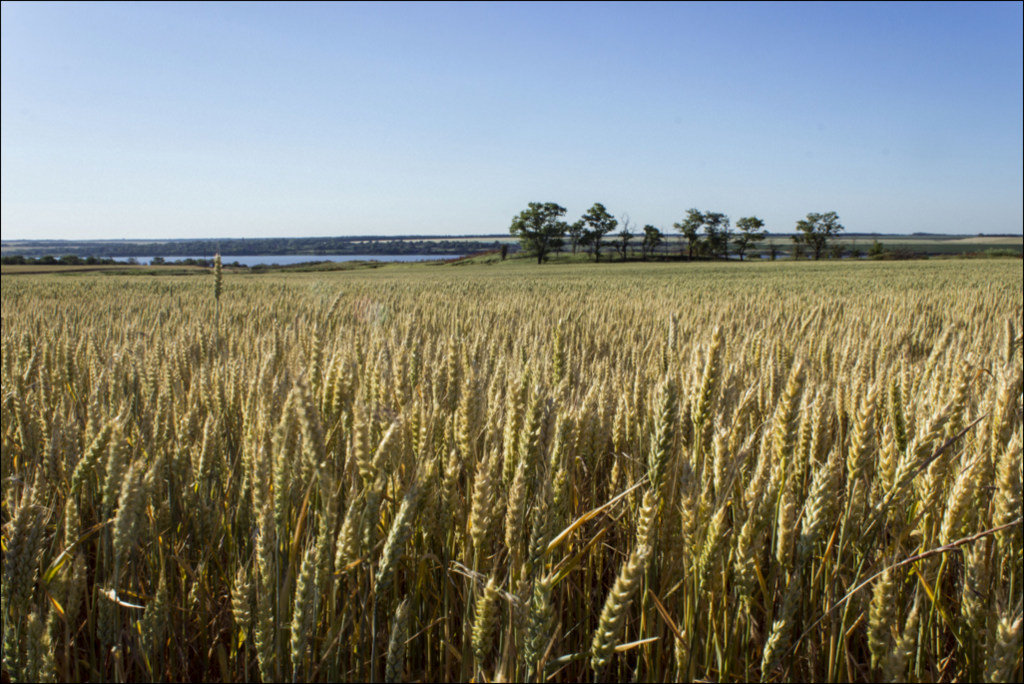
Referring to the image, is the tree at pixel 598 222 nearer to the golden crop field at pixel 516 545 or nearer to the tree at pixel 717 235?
the tree at pixel 717 235

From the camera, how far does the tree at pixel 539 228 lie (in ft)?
258

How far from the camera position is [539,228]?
79.3m

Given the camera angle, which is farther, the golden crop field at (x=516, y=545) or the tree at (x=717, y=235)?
the tree at (x=717, y=235)

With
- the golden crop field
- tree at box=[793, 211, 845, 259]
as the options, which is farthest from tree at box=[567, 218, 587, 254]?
the golden crop field

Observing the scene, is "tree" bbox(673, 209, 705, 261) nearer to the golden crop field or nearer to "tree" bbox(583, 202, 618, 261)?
"tree" bbox(583, 202, 618, 261)

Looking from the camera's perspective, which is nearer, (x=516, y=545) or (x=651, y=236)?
(x=516, y=545)

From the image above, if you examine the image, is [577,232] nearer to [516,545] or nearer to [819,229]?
[819,229]

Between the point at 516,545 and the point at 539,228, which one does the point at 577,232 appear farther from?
the point at 516,545

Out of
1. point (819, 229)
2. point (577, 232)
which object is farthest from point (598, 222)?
point (819, 229)

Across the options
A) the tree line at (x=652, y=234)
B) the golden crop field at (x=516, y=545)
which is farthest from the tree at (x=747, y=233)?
the golden crop field at (x=516, y=545)

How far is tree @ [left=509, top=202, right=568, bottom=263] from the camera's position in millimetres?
78625

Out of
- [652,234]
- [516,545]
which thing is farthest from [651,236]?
[516,545]

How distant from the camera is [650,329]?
4.91 meters

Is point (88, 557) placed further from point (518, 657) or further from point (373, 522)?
point (518, 657)
